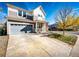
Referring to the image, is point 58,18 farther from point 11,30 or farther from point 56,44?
point 11,30

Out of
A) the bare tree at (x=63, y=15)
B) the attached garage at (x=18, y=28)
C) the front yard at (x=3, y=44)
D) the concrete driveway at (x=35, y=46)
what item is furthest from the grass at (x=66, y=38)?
the front yard at (x=3, y=44)

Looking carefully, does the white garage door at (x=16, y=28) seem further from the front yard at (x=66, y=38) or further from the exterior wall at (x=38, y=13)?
the front yard at (x=66, y=38)

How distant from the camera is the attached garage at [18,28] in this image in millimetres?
8578

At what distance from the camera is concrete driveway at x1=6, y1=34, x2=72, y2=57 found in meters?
7.95

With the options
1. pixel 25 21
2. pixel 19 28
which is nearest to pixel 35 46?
pixel 19 28

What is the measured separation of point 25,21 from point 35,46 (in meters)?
1.56

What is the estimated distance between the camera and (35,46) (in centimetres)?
834

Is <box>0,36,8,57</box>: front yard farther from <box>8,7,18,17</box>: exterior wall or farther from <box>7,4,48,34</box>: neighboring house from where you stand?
<box>8,7,18,17</box>: exterior wall

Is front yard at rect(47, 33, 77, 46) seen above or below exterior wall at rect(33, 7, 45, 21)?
below

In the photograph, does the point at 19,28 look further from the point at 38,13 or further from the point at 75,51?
the point at 75,51

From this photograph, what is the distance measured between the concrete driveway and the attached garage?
267 mm

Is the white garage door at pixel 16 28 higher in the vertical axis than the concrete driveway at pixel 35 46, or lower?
higher

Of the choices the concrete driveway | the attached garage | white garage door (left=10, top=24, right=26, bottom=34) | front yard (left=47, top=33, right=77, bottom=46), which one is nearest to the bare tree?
front yard (left=47, top=33, right=77, bottom=46)

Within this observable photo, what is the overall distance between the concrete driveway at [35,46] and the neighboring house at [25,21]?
38cm
